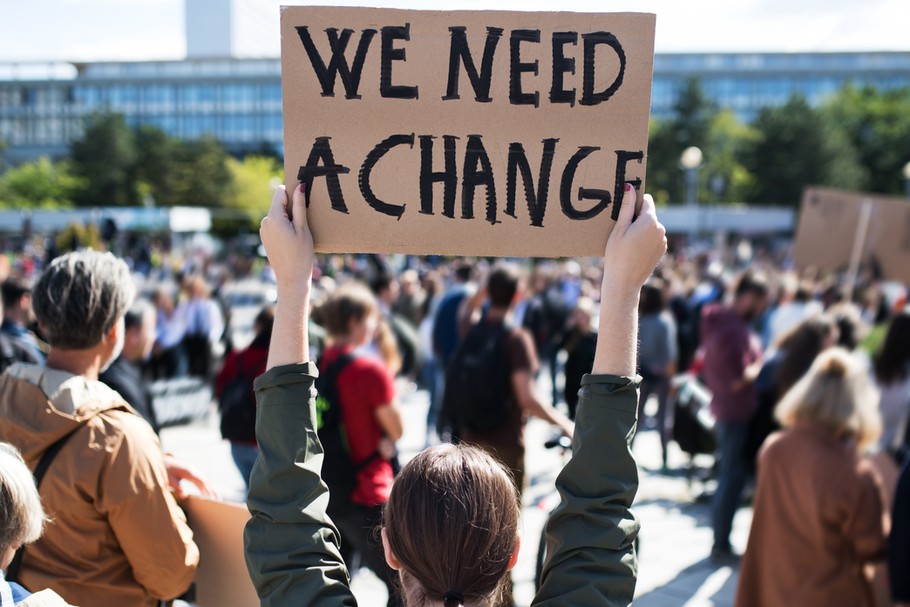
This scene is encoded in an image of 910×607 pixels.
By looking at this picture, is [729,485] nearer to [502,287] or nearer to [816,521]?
[502,287]

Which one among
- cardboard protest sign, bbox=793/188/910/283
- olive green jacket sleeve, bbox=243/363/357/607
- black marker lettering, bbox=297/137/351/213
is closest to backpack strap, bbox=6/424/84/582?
olive green jacket sleeve, bbox=243/363/357/607

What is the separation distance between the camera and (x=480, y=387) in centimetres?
450

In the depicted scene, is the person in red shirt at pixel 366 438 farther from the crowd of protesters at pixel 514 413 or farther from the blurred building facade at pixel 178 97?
the blurred building facade at pixel 178 97

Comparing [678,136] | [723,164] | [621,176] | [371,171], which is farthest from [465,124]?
[723,164]

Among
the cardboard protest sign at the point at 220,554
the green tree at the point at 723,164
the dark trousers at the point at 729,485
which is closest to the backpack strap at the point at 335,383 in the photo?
the cardboard protest sign at the point at 220,554

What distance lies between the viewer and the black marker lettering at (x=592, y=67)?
65.7 inches

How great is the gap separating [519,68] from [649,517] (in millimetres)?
5505

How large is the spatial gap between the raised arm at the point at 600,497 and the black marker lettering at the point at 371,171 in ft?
1.70

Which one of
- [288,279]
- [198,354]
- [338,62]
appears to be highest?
[338,62]

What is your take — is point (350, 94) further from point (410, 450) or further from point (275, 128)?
point (275, 128)

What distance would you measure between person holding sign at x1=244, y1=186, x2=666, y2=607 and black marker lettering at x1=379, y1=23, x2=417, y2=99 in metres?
0.38

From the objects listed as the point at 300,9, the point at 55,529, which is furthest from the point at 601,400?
the point at 55,529

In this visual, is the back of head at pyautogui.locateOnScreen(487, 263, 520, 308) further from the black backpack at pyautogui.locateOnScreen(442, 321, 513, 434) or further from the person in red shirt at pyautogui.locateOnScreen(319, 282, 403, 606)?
the person in red shirt at pyautogui.locateOnScreen(319, 282, 403, 606)

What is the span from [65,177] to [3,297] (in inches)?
3207
